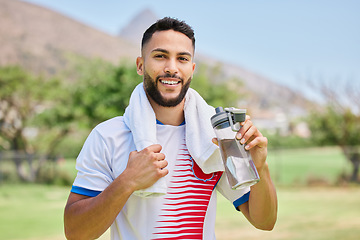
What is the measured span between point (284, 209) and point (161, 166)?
38.4 feet

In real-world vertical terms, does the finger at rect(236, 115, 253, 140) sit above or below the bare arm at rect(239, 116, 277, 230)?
above

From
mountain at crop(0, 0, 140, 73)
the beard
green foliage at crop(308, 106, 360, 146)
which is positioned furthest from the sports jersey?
mountain at crop(0, 0, 140, 73)

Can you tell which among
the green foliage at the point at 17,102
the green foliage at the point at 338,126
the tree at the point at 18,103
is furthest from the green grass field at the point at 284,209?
the green foliage at the point at 17,102

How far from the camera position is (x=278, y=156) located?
799 inches

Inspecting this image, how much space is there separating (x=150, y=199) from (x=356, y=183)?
18438 mm

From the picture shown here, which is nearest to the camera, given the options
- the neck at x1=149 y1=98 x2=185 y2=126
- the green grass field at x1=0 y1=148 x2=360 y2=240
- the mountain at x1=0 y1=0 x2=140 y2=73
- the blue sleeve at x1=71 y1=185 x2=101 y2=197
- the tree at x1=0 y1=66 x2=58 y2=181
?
the blue sleeve at x1=71 y1=185 x2=101 y2=197

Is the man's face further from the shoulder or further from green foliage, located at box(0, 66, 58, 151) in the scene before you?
green foliage, located at box(0, 66, 58, 151)

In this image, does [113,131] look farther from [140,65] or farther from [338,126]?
[338,126]

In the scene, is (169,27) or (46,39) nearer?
(169,27)

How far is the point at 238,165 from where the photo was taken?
5.73ft

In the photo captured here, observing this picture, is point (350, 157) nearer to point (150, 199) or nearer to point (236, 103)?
point (236, 103)

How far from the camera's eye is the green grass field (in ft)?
31.0

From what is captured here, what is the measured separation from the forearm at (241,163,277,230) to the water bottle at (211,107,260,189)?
0.48ft

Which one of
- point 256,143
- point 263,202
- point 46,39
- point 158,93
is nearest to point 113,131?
point 158,93
